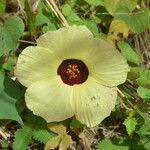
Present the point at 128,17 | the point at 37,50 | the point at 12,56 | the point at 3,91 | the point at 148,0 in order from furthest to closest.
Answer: the point at 148,0
the point at 128,17
the point at 12,56
the point at 3,91
the point at 37,50

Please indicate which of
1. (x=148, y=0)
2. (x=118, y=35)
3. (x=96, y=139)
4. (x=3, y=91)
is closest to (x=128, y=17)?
(x=118, y=35)

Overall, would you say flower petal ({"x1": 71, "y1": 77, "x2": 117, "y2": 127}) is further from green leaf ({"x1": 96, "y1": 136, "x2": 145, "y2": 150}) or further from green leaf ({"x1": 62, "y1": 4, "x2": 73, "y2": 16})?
green leaf ({"x1": 62, "y1": 4, "x2": 73, "y2": 16})

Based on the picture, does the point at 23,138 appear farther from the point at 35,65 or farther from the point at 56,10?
the point at 56,10

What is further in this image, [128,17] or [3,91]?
[128,17]

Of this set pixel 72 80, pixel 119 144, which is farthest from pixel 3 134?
pixel 119 144

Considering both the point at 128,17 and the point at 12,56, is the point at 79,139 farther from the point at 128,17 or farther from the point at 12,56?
the point at 128,17

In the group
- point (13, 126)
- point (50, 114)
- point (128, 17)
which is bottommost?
point (13, 126)
